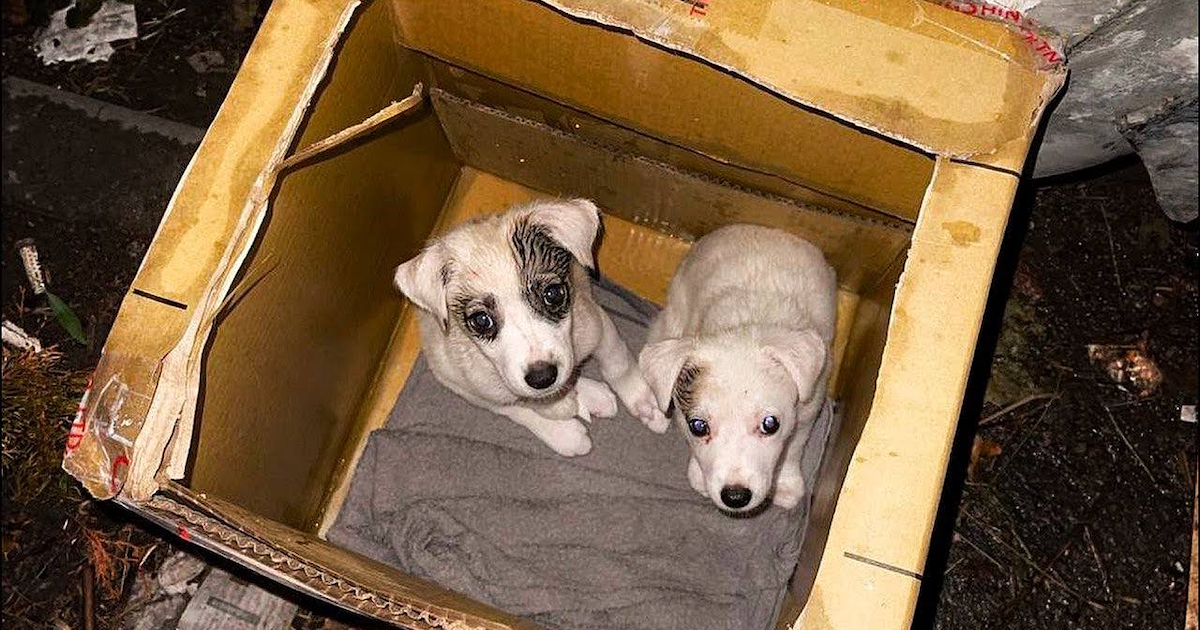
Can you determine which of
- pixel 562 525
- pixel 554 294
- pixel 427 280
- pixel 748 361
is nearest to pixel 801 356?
pixel 748 361

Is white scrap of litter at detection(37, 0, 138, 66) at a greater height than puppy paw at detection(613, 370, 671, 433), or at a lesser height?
greater

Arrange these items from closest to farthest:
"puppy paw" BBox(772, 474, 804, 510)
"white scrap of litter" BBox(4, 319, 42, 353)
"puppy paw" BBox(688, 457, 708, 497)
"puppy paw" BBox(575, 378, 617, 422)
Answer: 1. "puppy paw" BBox(688, 457, 708, 497)
2. "puppy paw" BBox(772, 474, 804, 510)
3. "puppy paw" BBox(575, 378, 617, 422)
4. "white scrap of litter" BBox(4, 319, 42, 353)

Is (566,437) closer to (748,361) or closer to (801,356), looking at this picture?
(748,361)

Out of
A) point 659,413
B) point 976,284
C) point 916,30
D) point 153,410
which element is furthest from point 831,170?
point 153,410

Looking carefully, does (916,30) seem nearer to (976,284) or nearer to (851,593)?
(976,284)

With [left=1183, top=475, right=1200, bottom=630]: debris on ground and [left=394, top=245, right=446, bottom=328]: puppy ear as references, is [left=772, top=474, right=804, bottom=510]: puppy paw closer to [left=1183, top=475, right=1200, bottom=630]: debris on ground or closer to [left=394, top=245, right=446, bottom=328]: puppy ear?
[left=394, top=245, right=446, bottom=328]: puppy ear

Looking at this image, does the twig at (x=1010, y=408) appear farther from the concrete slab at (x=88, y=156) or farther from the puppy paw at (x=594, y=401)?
the concrete slab at (x=88, y=156)

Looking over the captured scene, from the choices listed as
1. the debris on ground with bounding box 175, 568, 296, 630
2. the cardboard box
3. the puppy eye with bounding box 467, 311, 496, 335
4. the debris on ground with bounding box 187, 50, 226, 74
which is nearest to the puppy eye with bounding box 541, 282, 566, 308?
the puppy eye with bounding box 467, 311, 496, 335

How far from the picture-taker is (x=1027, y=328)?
3.58 m

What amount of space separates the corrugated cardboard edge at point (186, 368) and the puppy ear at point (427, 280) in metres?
0.50

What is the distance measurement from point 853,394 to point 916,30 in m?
1.14

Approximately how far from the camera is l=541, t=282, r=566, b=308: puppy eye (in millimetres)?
2562

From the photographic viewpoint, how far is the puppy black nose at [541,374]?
98.6 inches

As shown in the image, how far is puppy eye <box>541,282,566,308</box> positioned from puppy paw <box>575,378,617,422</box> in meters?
0.85
